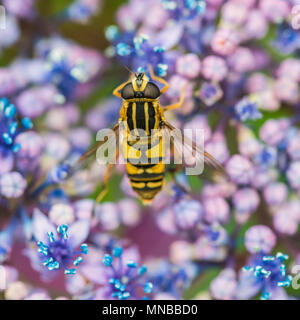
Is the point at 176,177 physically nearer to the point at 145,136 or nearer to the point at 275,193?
the point at 145,136

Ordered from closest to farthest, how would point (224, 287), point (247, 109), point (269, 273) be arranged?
point (269, 273) → point (224, 287) → point (247, 109)

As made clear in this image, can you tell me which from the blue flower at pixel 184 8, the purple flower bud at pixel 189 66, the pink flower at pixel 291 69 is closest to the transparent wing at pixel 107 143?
the purple flower bud at pixel 189 66

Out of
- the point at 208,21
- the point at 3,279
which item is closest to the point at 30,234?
the point at 3,279

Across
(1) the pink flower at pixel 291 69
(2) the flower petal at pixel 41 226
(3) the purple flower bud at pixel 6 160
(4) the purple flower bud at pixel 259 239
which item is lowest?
(4) the purple flower bud at pixel 259 239

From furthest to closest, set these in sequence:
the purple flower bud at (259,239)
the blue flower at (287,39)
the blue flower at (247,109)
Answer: the blue flower at (287,39) < the blue flower at (247,109) < the purple flower bud at (259,239)

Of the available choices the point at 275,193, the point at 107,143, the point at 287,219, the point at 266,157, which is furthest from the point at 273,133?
the point at 107,143

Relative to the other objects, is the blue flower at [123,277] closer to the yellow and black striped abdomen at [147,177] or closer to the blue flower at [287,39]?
the yellow and black striped abdomen at [147,177]

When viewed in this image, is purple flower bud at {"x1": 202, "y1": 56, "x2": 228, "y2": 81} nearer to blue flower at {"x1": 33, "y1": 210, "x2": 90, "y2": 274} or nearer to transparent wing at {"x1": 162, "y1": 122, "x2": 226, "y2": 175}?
transparent wing at {"x1": 162, "y1": 122, "x2": 226, "y2": 175}
